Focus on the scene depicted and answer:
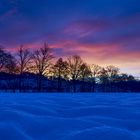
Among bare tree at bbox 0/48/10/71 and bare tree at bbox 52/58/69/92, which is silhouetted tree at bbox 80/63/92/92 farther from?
bare tree at bbox 0/48/10/71

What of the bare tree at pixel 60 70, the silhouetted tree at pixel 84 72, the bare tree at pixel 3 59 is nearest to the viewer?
the bare tree at pixel 3 59

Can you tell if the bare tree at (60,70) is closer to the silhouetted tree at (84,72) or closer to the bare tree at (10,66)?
the silhouetted tree at (84,72)

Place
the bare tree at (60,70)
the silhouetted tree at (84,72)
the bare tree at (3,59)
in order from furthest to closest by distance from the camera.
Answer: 1. the silhouetted tree at (84,72)
2. the bare tree at (60,70)
3. the bare tree at (3,59)

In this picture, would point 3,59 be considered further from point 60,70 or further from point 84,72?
point 84,72

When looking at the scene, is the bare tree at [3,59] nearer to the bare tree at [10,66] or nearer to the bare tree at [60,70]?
the bare tree at [10,66]

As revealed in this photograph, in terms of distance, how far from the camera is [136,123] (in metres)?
3.45

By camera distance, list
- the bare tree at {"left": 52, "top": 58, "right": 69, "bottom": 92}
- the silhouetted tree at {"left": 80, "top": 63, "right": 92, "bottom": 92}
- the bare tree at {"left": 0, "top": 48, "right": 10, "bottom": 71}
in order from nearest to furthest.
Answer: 1. the bare tree at {"left": 0, "top": 48, "right": 10, "bottom": 71}
2. the bare tree at {"left": 52, "top": 58, "right": 69, "bottom": 92}
3. the silhouetted tree at {"left": 80, "top": 63, "right": 92, "bottom": 92}

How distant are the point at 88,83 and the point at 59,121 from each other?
5167 centimetres

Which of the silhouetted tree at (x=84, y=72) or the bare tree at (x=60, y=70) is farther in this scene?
the silhouetted tree at (x=84, y=72)

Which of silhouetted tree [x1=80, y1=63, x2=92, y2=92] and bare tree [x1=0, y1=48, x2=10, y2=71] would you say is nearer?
bare tree [x1=0, y1=48, x2=10, y2=71]

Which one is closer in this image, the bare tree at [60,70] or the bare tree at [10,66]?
the bare tree at [10,66]

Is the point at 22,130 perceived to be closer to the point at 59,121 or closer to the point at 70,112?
the point at 59,121

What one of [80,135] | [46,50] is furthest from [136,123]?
[46,50]

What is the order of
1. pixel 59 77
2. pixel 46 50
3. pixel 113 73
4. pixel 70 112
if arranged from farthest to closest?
pixel 113 73, pixel 59 77, pixel 46 50, pixel 70 112
